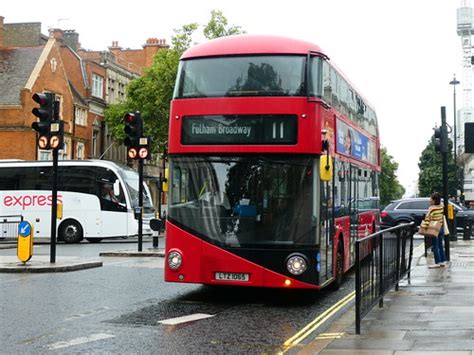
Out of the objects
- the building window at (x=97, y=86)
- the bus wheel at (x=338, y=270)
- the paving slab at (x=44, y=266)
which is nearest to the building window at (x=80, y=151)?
the building window at (x=97, y=86)

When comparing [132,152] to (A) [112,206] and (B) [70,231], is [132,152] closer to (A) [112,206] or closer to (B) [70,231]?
(A) [112,206]

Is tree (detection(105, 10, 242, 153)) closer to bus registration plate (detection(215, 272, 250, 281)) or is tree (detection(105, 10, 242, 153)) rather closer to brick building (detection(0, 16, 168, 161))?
brick building (detection(0, 16, 168, 161))

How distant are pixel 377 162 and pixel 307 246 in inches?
374

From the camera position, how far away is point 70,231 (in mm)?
30906

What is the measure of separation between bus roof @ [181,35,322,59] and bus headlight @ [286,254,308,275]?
315cm

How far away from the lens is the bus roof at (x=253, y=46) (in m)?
11.1

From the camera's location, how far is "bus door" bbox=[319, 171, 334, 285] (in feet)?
35.4

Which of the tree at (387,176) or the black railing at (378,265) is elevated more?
the tree at (387,176)

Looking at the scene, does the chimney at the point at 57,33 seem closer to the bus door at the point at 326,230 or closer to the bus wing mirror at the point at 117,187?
the bus wing mirror at the point at 117,187

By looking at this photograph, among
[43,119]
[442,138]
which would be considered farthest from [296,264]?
[442,138]

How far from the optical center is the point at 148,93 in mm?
48812

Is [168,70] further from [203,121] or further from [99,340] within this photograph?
[99,340]

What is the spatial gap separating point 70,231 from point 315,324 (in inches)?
908

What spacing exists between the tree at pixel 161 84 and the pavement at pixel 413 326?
36810 millimetres
